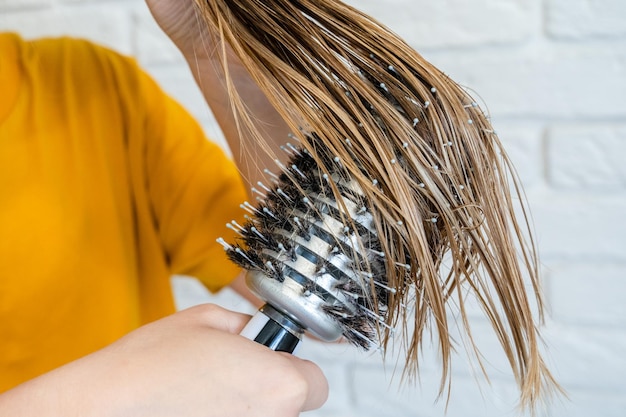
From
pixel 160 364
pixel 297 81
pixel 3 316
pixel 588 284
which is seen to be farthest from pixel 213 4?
pixel 588 284

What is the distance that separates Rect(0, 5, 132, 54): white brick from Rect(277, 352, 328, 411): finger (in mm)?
476

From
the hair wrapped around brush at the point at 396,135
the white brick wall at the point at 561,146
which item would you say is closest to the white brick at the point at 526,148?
the white brick wall at the point at 561,146

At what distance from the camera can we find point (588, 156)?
0.50 meters

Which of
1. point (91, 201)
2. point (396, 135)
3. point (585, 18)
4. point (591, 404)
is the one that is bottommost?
point (91, 201)

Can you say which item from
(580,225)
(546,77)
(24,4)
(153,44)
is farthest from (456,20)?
(24,4)

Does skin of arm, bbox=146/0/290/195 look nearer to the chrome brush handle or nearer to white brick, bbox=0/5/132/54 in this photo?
the chrome brush handle

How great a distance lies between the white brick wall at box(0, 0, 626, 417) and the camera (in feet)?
1.60

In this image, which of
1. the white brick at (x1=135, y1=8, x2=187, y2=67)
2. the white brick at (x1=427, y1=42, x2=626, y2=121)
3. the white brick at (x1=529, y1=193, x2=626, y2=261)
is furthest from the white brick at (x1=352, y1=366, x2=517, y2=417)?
the white brick at (x1=135, y1=8, x2=187, y2=67)

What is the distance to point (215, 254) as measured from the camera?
48cm

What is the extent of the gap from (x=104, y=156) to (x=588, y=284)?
0.45m

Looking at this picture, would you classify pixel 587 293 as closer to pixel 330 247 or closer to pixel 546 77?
pixel 546 77

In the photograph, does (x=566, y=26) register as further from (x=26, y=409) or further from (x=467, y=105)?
(x=26, y=409)

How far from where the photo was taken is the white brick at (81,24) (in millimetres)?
634

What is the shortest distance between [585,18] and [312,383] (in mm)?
398
